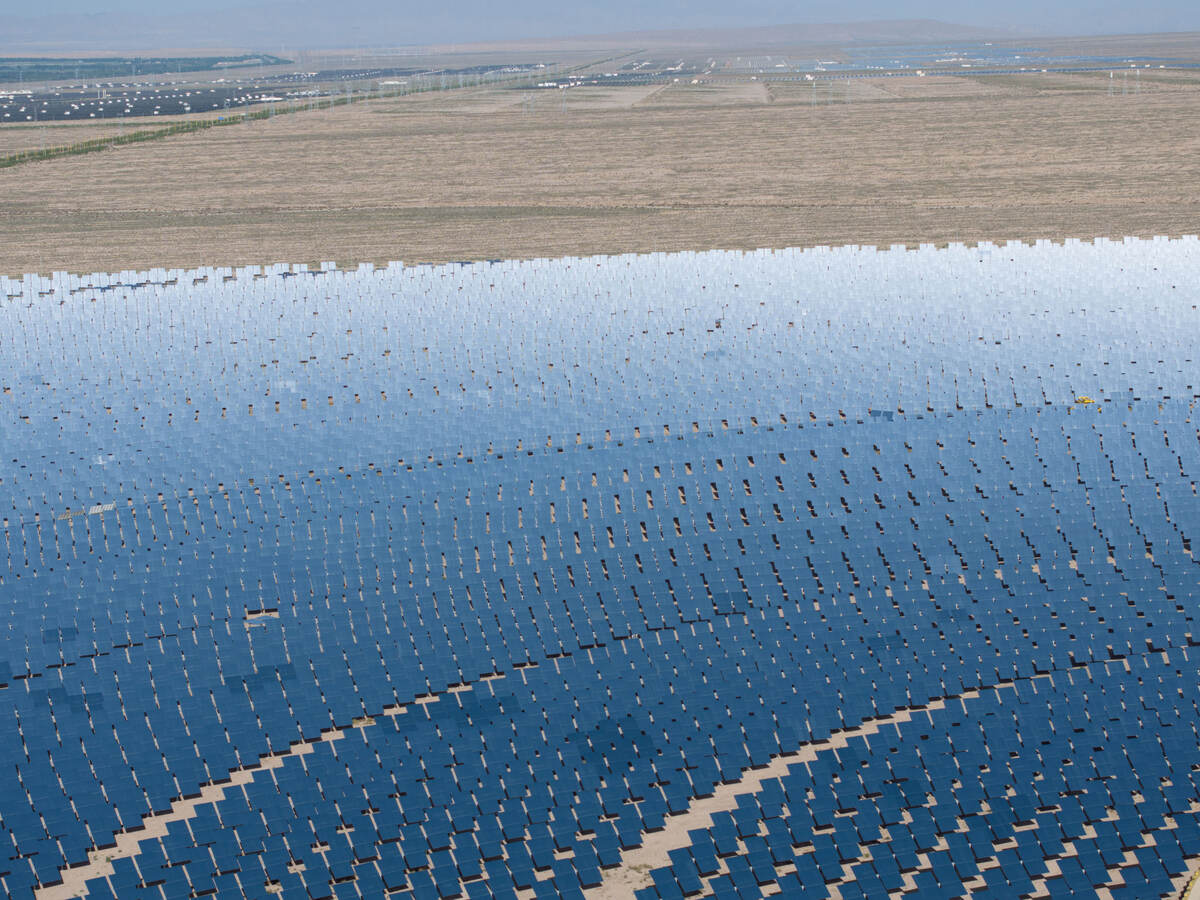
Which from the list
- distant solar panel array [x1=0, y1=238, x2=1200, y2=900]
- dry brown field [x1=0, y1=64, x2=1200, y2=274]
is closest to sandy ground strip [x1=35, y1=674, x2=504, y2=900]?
distant solar panel array [x1=0, y1=238, x2=1200, y2=900]

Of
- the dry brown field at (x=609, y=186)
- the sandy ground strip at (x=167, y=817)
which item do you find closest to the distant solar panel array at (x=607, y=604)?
the sandy ground strip at (x=167, y=817)

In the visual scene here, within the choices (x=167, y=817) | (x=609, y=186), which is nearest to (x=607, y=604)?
(x=167, y=817)

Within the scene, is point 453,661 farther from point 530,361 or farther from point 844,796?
point 530,361

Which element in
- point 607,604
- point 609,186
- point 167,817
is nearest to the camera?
point 167,817

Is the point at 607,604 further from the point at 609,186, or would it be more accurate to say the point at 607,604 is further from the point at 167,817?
the point at 609,186

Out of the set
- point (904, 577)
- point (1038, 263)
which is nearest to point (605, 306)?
point (1038, 263)

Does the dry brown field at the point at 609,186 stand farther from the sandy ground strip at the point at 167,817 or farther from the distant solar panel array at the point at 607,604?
the sandy ground strip at the point at 167,817
